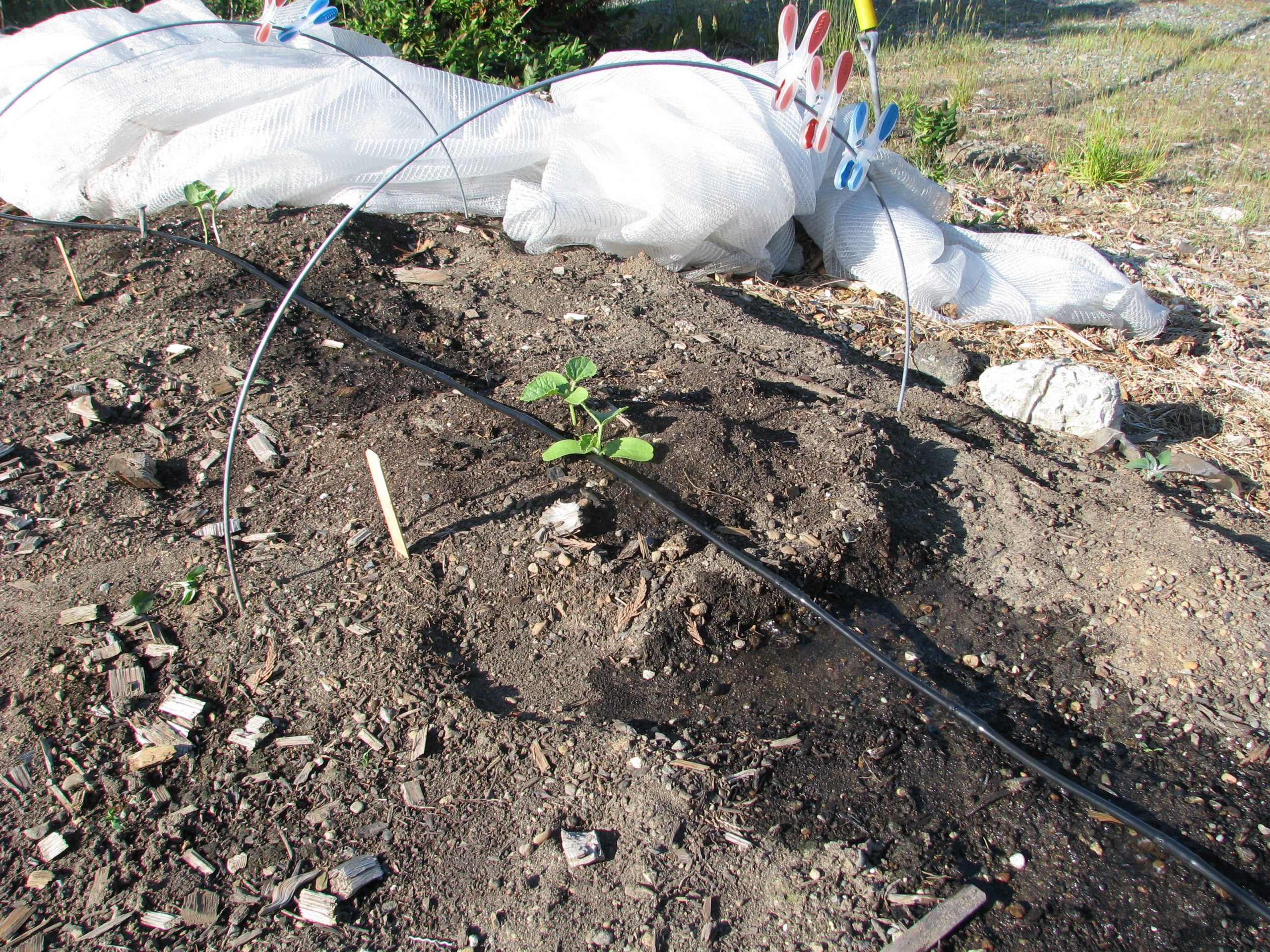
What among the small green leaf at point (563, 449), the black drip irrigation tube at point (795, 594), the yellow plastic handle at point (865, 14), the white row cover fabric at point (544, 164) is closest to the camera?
the black drip irrigation tube at point (795, 594)

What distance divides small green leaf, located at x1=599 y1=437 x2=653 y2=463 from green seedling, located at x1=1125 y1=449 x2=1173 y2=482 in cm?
146

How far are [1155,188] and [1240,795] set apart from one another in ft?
12.0

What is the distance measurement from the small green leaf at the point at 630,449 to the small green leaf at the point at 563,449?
62 mm

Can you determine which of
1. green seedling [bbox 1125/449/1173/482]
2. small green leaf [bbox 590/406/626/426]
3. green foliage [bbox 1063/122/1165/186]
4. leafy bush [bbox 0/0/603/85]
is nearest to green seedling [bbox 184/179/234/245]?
small green leaf [bbox 590/406/626/426]

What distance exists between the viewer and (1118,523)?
2098 mm

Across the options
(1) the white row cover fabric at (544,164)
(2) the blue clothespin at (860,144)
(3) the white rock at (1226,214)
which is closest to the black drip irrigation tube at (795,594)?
(1) the white row cover fabric at (544,164)

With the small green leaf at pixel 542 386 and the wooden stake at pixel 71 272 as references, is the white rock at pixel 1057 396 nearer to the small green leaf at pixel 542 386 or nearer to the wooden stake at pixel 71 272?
the small green leaf at pixel 542 386

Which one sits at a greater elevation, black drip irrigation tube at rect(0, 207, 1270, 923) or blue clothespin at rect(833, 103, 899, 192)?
blue clothespin at rect(833, 103, 899, 192)

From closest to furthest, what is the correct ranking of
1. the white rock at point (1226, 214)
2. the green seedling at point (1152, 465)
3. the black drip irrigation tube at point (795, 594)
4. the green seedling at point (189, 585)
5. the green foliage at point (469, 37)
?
1. the black drip irrigation tube at point (795, 594)
2. the green seedling at point (189, 585)
3. the green seedling at point (1152, 465)
4. the white rock at point (1226, 214)
5. the green foliage at point (469, 37)

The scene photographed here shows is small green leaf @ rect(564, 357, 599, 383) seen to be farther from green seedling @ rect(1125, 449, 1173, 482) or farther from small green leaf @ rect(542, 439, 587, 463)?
green seedling @ rect(1125, 449, 1173, 482)

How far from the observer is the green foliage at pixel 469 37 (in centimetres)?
423

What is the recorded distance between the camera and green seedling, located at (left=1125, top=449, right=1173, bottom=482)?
2395 mm

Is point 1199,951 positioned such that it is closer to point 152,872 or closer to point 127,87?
point 152,872

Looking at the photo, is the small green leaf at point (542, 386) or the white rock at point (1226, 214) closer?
the small green leaf at point (542, 386)
